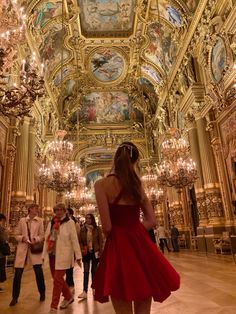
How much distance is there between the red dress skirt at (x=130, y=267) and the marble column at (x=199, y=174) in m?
11.4

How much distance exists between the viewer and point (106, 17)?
1572 cm

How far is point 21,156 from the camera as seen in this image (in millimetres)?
12305

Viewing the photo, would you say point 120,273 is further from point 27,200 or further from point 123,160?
point 27,200

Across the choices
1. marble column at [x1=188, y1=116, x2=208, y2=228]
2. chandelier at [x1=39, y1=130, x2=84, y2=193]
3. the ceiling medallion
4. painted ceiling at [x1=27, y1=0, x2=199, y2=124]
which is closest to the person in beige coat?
chandelier at [x1=39, y1=130, x2=84, y2=193]

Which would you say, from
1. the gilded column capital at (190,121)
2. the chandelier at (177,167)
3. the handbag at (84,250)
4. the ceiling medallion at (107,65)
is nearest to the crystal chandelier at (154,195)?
the chandelier at (177,167)

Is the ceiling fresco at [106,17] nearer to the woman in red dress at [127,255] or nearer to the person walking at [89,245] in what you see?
the person walking at [89,245]

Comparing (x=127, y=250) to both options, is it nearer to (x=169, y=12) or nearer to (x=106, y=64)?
(x=169, y=12)

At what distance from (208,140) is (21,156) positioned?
8.29m

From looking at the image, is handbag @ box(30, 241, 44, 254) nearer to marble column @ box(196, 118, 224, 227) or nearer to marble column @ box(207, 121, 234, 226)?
marble column @ box(207, 121, 234, 226)

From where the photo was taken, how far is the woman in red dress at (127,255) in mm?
1631

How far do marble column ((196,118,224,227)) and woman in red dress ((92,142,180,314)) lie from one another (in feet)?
34.5

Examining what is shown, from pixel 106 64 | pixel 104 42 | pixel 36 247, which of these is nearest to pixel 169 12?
pixel 104 42

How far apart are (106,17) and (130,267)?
1641 cm

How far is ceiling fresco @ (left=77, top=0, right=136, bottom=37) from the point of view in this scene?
14.8 meters
